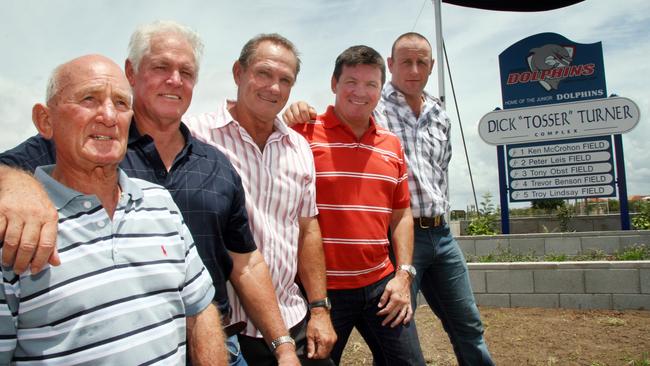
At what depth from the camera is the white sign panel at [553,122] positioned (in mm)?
9398

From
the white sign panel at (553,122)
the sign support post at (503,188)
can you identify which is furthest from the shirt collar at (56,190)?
the sign support post at (503,188)

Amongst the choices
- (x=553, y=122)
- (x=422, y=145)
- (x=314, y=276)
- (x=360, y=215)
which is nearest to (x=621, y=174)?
(x=553, y=122)

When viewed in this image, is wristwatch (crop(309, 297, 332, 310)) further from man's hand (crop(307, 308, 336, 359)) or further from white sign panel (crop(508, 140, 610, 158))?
white sign panel (crop(508, 140, 610, 158))

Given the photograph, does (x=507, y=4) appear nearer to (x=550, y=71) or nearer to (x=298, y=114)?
(x=550, y=71)

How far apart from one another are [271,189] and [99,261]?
41.8 inches

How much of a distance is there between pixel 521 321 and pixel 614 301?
3.92 feet

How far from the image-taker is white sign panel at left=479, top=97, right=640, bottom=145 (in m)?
9.40

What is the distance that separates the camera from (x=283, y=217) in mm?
2430

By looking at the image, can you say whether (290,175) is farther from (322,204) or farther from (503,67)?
(503,67)

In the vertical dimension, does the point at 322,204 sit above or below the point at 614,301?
above

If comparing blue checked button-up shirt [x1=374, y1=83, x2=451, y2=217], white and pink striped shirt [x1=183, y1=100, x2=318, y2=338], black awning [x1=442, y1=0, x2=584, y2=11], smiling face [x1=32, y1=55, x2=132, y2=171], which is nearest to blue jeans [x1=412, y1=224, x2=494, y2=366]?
blue checked button-up shirt [x1=374, y1=83, x2=451, y2=217]

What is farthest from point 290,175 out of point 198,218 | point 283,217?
point 198,218

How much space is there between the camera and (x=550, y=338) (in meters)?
5.03

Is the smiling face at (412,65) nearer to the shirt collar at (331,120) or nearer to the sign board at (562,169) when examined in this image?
the shirt collar at (331,120)
